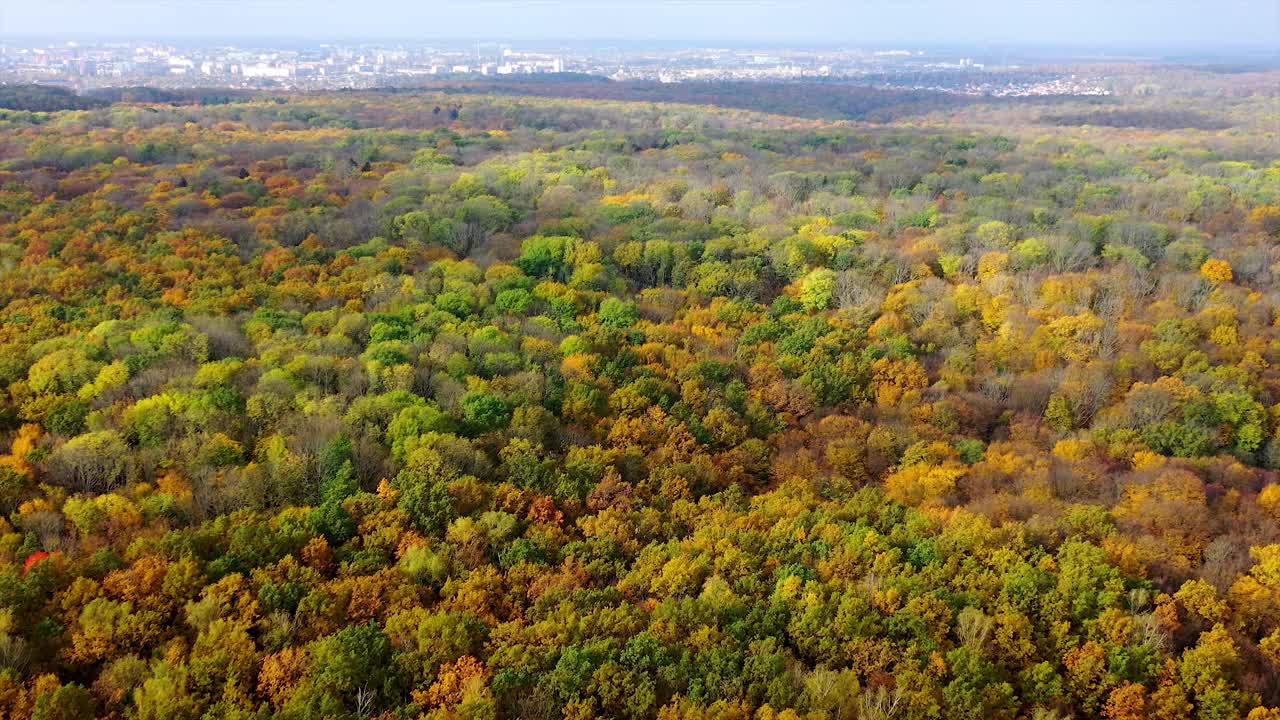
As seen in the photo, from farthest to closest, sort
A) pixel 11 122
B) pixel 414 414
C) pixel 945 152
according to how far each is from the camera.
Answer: pixel 945 152, pixel 11 122, pixel 414 414

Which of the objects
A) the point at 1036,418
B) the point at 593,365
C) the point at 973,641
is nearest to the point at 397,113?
the point at 593,365

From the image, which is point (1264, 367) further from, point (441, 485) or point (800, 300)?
point (441, 485)

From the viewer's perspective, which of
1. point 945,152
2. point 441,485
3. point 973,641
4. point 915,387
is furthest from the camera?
point 945,152

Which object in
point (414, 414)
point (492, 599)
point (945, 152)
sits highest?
point (945, 152)

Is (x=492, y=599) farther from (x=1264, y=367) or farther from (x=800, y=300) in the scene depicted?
(x=1264, y=367)

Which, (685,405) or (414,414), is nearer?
(414,414)

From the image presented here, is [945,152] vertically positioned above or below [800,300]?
above
